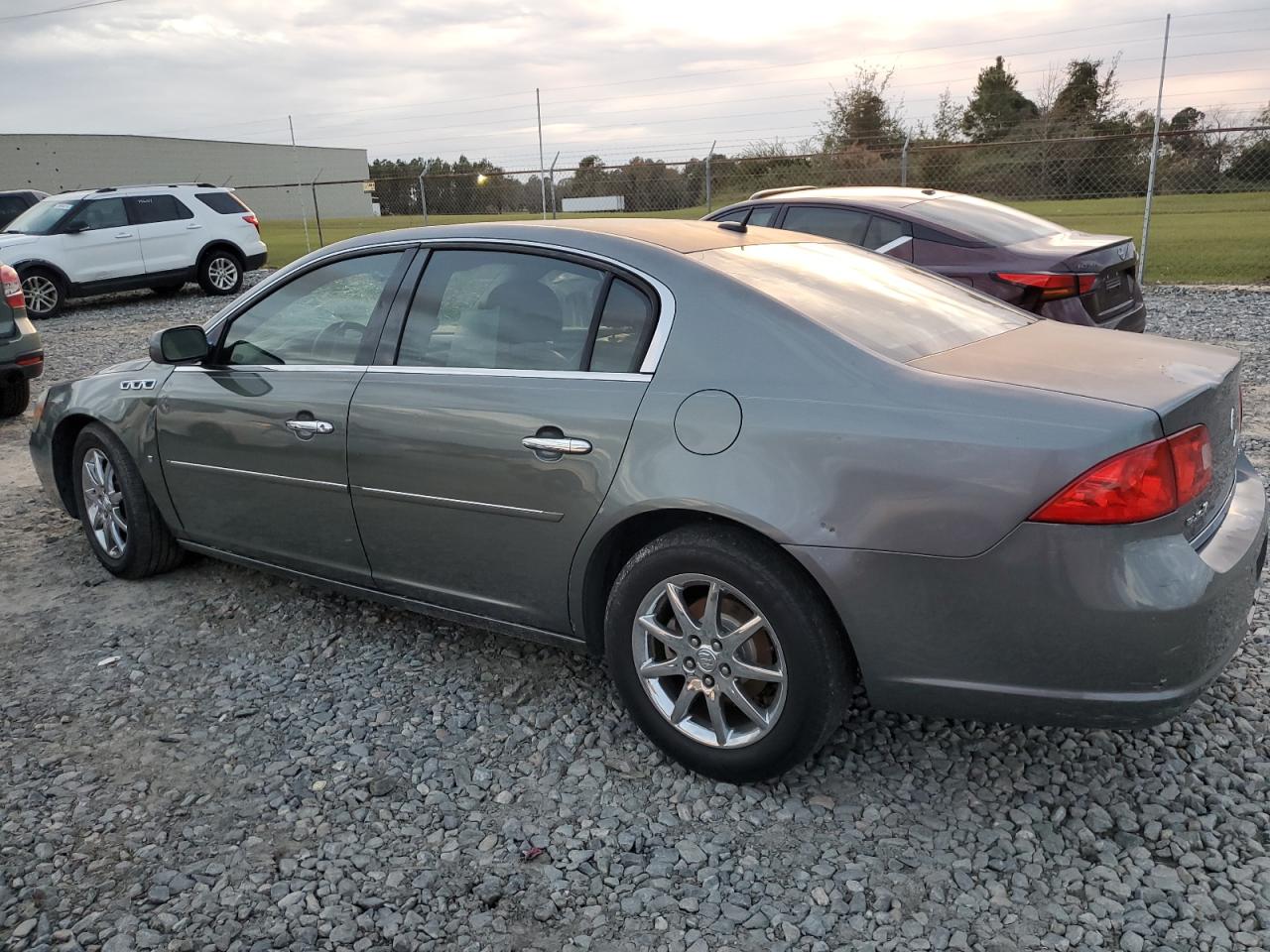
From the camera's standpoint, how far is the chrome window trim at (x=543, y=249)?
2909 mm

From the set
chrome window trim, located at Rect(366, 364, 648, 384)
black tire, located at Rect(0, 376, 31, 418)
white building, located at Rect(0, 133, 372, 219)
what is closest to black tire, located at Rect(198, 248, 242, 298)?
black tire, located at Rect(0, 376, 31, 418)

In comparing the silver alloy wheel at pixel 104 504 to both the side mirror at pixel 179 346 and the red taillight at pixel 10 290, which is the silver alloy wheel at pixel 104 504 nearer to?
the side mirror at pixel 179 346

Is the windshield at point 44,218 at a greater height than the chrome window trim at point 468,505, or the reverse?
the windshield at point 44,218

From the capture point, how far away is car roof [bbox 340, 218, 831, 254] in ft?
10.6

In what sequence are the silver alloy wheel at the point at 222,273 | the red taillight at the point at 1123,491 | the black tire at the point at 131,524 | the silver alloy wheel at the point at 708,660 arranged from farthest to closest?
the silver alloy wheel at the point at 222,273 < the black tire at the point at 131,524 < the silver alloy wheel at the point at 708,660 < the red taillight at the point at 1123,491

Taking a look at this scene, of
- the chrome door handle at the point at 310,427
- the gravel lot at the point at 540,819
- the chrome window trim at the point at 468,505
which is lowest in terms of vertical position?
the gravel lot at the point at 540,819

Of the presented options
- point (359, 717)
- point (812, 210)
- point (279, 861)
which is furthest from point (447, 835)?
point (812, 210)

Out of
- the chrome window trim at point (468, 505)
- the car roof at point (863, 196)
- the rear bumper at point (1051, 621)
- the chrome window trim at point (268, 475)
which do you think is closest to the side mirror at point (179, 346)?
the chrome window trim at point (268, 475)

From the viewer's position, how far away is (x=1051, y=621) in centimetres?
235

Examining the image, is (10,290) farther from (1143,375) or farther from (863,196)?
(1143,375)

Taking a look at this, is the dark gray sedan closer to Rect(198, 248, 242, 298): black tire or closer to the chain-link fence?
the chain-link fence

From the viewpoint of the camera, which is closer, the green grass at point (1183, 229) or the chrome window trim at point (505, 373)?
the chrome window trim at point (505, 373)

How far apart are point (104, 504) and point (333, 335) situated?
170 cm

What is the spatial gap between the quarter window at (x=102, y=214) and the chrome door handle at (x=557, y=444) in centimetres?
1482
